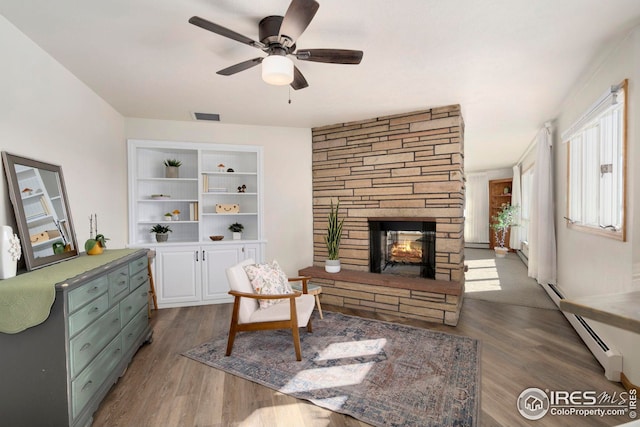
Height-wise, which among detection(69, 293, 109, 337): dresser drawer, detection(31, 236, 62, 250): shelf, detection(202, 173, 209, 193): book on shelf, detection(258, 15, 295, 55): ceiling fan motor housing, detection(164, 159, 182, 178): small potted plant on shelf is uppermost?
detection(258, 15, 295, 55): ceiling fan motor housing

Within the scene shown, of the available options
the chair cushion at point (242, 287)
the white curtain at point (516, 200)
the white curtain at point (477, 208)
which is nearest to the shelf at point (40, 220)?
the chair cushion at point (242, 287)

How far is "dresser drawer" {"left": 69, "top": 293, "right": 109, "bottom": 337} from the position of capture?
1.67m

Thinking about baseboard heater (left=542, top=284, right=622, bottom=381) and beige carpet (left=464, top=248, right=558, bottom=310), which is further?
beige carpet (left=464, top=248, right=558, bottom=310)

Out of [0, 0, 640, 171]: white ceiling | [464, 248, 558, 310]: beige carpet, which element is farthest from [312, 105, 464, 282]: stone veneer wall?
[464, 248, 558, 310]: beige carpet

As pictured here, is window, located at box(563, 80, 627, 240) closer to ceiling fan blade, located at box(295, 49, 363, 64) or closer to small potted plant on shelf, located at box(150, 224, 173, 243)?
ceiling fan blade, located at box(295, 49, 363, 64)

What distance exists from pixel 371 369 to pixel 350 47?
8.12ft

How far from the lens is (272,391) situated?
7.09 feet

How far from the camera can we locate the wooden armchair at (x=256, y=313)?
2.57m

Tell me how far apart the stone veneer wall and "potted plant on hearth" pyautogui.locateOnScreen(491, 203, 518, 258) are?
15.2 feet

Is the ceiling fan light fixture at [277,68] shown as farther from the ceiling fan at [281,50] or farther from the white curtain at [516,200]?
the white curtain at [516,200]

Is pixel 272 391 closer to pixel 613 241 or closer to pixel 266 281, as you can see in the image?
pixel 266 281

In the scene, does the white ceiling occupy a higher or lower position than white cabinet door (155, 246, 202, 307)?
higher

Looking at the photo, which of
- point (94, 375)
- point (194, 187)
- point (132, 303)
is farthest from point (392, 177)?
point (94, 375)

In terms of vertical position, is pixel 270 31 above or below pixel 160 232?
above
